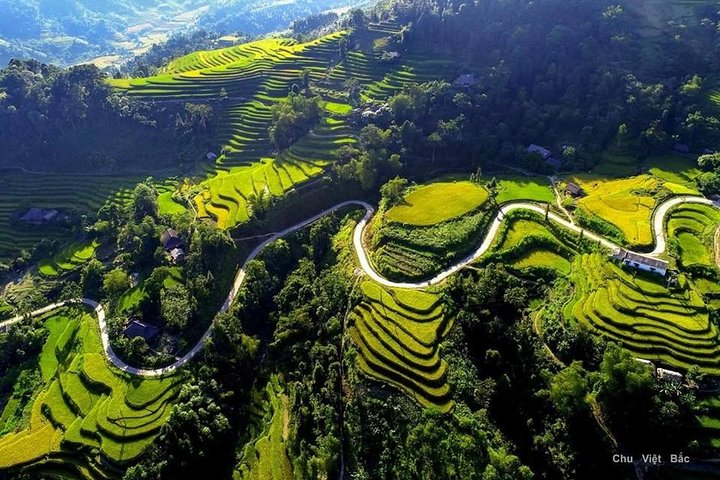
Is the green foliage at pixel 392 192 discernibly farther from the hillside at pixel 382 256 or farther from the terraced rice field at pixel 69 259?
the terraced rice field at pixel 69 259

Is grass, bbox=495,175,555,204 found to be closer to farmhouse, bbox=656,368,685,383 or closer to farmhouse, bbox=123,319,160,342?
farmhouse, bbox=656,368,685,383

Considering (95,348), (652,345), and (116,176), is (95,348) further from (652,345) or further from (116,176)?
(652,345)

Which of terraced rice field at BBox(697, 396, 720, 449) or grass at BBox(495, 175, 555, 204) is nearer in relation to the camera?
terraced rice field at BBox(697, 396, 720, 449)

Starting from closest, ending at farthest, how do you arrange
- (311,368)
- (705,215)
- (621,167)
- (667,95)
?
(311,368), (705,215), (621,167), (667,95)

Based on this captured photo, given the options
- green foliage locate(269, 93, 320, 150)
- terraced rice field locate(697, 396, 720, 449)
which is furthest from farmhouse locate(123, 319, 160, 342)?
terraced rice field locate(697, 396, 720, 449)

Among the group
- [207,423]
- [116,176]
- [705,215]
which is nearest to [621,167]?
[705,215]

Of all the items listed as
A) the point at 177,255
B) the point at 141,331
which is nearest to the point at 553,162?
the point at 177,255

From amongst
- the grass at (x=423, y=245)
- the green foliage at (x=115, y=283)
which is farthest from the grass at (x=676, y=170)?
the green foliage at (x=115, y=283)
